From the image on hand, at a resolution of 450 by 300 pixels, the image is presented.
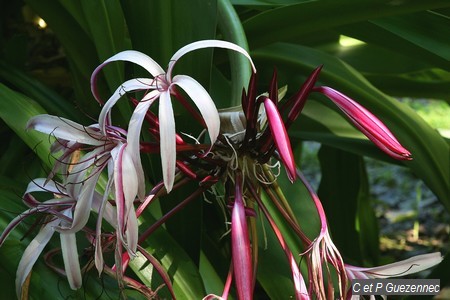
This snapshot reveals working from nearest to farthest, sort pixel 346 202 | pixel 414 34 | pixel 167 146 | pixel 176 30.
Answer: pixel 167 146 → pixel 176 30 → pixel 414 34 → pixel 346 202

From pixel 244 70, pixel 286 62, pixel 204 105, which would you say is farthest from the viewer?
pixel 286 62

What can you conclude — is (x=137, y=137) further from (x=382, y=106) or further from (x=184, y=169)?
(x=382, y=106)

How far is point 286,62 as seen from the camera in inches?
32.3

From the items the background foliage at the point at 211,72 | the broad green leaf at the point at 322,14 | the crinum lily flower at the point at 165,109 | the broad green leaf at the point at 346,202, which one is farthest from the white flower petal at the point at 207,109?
the broad green leaf at the point at 346,202

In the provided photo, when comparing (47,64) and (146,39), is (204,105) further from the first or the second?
(47,64)

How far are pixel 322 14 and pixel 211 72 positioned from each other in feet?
0.40

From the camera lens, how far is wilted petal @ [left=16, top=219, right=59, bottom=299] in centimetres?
44

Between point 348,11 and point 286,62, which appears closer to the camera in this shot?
point 348,11

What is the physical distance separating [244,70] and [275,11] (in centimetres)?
16

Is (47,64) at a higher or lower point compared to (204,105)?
higher

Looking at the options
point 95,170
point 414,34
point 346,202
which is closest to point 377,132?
point 95,170

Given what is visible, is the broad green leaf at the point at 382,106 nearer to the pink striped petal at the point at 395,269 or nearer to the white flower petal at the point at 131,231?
the pink striped petal at the point at 395,269

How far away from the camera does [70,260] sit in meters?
0.44

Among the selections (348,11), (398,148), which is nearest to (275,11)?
(348,11)
